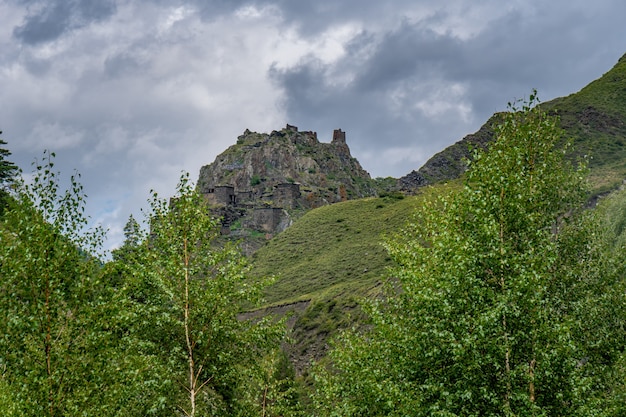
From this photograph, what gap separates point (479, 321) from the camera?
19.2 meters

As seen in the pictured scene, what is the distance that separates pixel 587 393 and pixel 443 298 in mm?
6233

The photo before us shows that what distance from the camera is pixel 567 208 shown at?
2823cm

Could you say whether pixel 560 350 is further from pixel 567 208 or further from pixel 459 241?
pixel 567 208

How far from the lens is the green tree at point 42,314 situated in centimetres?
1892

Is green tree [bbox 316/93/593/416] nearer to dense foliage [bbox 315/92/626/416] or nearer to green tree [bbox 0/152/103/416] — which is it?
dense foliage [bbox 315/92/626/416]

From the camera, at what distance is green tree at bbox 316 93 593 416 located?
19.4m

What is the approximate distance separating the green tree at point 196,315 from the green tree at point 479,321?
3.63 meters

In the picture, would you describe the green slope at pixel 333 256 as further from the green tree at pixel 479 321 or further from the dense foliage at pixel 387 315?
the green tree at pixel 479 321

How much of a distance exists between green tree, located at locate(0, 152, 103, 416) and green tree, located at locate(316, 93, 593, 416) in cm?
981

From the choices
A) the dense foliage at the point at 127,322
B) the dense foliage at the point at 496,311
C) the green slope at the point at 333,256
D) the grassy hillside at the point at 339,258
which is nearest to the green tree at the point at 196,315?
the dense foliage at the point at 127,322

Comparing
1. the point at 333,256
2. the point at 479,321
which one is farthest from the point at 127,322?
the point at 333,256

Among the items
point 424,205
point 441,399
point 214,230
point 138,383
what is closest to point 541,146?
point 424,205

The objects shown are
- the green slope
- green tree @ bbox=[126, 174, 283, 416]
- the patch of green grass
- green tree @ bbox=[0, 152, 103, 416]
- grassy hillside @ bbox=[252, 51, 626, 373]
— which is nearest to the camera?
green tree @ bbox=[0, 152, 103, 416]

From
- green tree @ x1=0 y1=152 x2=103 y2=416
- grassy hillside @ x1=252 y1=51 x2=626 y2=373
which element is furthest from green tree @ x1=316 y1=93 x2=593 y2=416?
grassy hillside @ x1=252 y1=51 x2=626 y2=373
